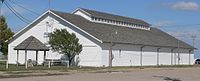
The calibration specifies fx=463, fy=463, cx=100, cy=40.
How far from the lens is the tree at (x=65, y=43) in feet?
207

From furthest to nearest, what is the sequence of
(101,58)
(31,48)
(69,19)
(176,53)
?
(176,53), (69,19), (101,58), (31,48)

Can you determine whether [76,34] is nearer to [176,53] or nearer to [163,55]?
[163,55]

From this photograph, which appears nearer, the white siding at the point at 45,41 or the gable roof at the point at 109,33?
the white siding at the point at 45,41

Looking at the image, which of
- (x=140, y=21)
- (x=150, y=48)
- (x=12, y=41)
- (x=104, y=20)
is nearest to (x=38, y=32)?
(x=12, y=41)

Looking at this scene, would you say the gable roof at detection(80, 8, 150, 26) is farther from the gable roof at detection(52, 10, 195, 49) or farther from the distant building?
the gable roof at detection(52, 10, 195, 49)

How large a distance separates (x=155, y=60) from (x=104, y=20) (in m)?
11.5

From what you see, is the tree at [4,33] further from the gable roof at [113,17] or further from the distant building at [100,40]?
the gable roof at [113,17]

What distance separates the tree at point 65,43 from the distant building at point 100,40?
175 cm

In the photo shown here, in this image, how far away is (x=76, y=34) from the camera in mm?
67062

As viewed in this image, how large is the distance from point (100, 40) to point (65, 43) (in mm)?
4875

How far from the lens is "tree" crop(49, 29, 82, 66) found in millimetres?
63031

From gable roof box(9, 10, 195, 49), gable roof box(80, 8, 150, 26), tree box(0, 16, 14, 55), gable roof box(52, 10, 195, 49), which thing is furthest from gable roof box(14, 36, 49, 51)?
gable roof box(80, 8, 150, 26)

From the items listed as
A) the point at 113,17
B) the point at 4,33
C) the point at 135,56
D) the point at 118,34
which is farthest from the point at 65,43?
the point at 113,17

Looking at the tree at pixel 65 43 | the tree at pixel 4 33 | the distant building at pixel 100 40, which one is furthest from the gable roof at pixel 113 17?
the tree at pixel 4 33
